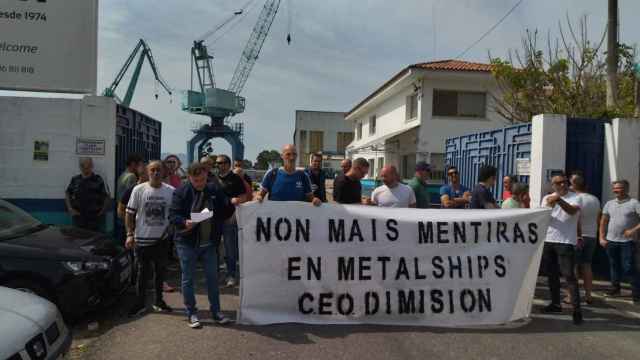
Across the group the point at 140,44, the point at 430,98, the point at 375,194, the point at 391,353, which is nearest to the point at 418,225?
the point at 375,194

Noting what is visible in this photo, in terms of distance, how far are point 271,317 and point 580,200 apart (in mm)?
4466

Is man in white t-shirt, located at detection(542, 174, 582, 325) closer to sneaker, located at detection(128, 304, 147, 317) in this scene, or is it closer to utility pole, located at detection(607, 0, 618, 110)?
Result: sneaker, located at detection(128, 304, 147, 317)

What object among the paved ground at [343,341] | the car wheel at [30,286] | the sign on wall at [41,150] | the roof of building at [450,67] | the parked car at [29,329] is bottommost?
the paved ground at [343,341]

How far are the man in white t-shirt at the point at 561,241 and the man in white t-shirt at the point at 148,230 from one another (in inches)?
186

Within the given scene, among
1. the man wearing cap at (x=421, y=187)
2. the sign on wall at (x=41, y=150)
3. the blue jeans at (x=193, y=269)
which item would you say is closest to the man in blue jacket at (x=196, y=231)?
the blue jeans at (x=193, y=269)

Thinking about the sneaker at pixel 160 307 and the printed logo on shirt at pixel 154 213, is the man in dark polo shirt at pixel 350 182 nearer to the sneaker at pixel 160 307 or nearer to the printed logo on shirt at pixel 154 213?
the printed logo on shirt at pixel 154 213

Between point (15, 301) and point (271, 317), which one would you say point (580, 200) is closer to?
point (271, 317)

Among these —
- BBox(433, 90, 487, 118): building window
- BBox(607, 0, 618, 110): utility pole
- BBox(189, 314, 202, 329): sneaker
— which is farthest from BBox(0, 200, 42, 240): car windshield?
BBox(433, 90, 487, 118): building window

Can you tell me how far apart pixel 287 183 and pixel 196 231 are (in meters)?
1.46

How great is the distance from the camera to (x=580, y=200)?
7094mm

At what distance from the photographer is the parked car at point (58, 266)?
5441 millimetres

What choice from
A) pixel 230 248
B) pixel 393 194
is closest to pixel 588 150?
pixel 393 194

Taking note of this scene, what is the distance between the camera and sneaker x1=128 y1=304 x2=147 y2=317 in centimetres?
612

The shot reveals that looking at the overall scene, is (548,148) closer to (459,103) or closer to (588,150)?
(588,150)
